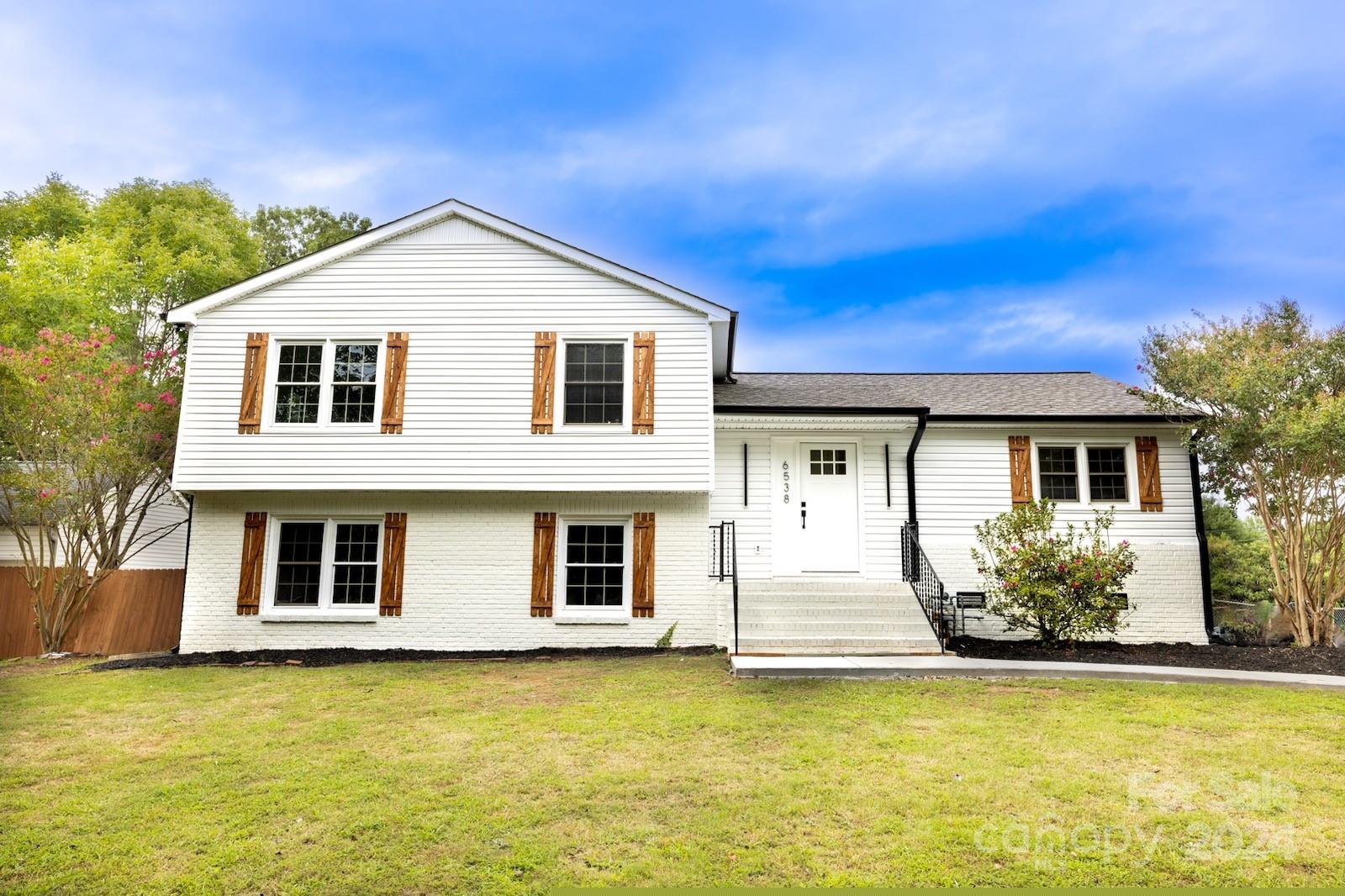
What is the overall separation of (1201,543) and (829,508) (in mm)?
5905

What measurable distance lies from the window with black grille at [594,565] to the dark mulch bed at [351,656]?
801 millimetres

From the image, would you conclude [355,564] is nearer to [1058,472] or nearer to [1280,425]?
[1058,472]

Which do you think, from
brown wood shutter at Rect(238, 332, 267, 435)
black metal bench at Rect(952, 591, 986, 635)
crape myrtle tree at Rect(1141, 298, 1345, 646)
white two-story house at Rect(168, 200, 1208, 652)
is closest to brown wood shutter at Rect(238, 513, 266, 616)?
white two-story house at Rect(168, 200, 1208, 652)

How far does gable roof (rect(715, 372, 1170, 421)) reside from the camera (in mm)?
11992

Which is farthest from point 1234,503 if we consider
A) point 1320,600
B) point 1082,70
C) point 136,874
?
point 136,874

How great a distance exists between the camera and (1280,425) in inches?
406

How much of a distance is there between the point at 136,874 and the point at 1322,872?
18.9 feet

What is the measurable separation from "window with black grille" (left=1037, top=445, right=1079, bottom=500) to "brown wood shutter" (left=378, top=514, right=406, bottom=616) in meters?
10.2

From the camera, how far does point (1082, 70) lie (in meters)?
13.1

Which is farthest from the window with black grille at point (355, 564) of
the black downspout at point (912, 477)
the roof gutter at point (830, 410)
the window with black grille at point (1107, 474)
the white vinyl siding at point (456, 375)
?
the window with black grille at point (1107, 474)

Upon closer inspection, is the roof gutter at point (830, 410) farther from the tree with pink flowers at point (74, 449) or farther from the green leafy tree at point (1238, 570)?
the tree with pink flowers at point (74, 449)

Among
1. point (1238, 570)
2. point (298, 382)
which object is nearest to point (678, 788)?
point (298, 382)

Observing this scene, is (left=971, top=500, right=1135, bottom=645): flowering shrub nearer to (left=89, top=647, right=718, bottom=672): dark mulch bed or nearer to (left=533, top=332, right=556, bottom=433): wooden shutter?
(left=89, top=647, right=718, bottom=672): dark mulch bed

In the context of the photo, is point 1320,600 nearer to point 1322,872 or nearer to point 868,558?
point 868,558
